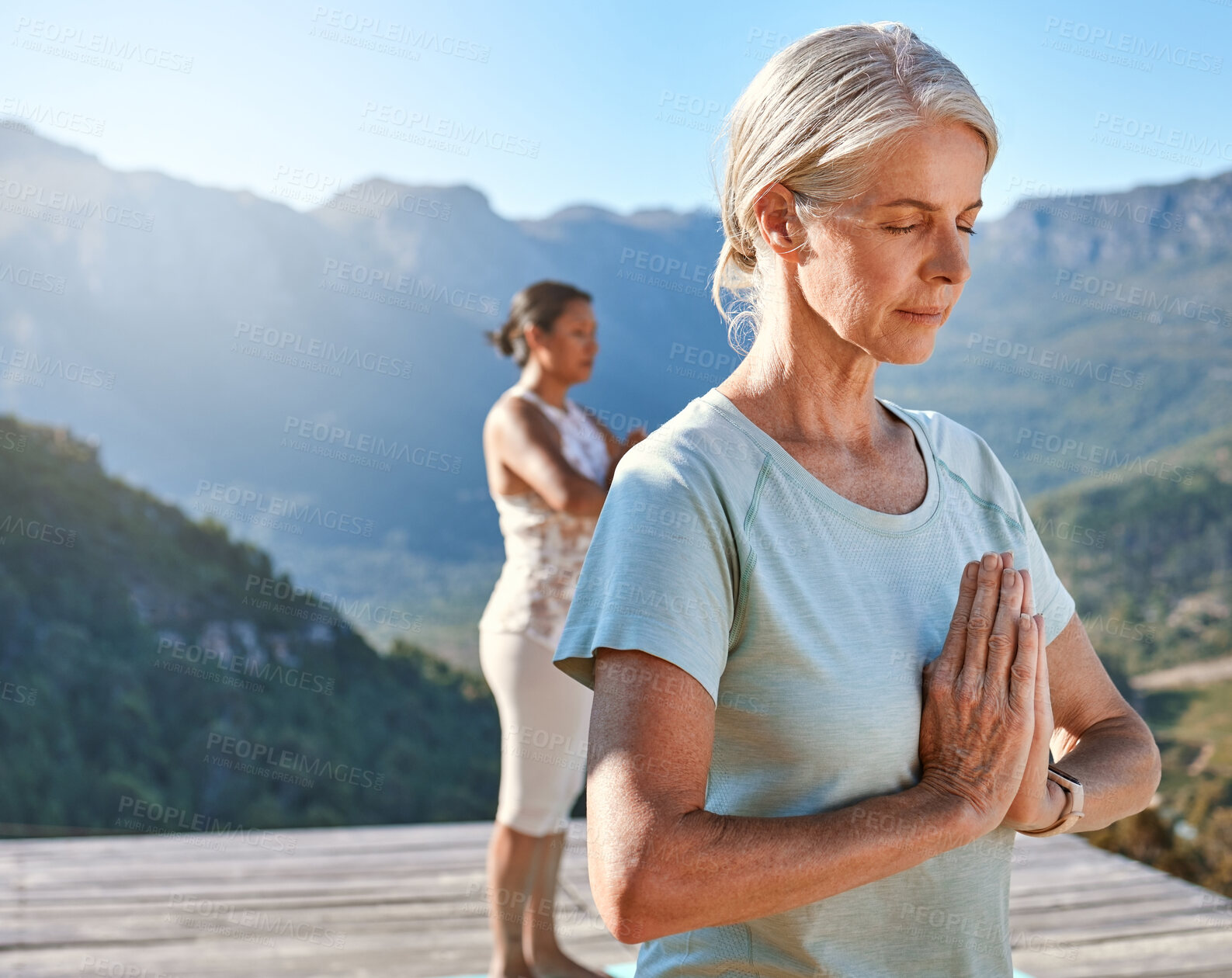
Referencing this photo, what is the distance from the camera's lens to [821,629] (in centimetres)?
91

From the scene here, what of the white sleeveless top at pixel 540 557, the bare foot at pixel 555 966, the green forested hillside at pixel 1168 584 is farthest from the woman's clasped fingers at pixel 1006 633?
the green forested hillside at pixel 1168 584

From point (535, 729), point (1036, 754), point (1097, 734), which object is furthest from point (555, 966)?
point (1036, 754)

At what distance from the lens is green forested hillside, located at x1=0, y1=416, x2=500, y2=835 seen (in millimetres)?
8305

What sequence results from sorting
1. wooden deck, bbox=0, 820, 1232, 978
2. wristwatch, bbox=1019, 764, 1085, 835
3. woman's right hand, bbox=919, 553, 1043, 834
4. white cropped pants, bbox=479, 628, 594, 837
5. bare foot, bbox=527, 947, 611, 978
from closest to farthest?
woman's right hand, bbox=919, 553, 1043, 834 → wristwatch, bbox=1019, 764, 1085, 835 → white cropped pants, bbox=479, 628, 594, 837 → bare foot, bbox=527, 947, 611, 978 → wooden deck, bbox=0, 820, 1232, 978

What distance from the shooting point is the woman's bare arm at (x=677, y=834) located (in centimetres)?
82

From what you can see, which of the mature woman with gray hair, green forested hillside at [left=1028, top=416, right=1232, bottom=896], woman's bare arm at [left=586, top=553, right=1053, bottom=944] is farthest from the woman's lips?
green forested hillside at [left=1028, top=416, right=1232, bottom=896]

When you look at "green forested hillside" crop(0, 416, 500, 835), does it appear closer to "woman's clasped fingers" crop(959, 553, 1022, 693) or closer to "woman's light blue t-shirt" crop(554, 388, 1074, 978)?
"woman's light blue t-shirt" crop(554, 388, 1074, 978)

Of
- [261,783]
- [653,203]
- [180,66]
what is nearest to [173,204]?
[180,66]

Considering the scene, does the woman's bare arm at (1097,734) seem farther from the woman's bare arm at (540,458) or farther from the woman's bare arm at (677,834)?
the woman's bare arm at (540,458)

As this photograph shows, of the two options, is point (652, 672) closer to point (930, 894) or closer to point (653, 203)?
point (930, 894)

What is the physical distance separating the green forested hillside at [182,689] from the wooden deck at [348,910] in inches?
191

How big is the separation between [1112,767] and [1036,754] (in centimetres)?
21

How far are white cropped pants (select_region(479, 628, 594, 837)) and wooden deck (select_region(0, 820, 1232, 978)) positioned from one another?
582 mm

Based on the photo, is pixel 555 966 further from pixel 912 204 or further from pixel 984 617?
pixel 912 204
